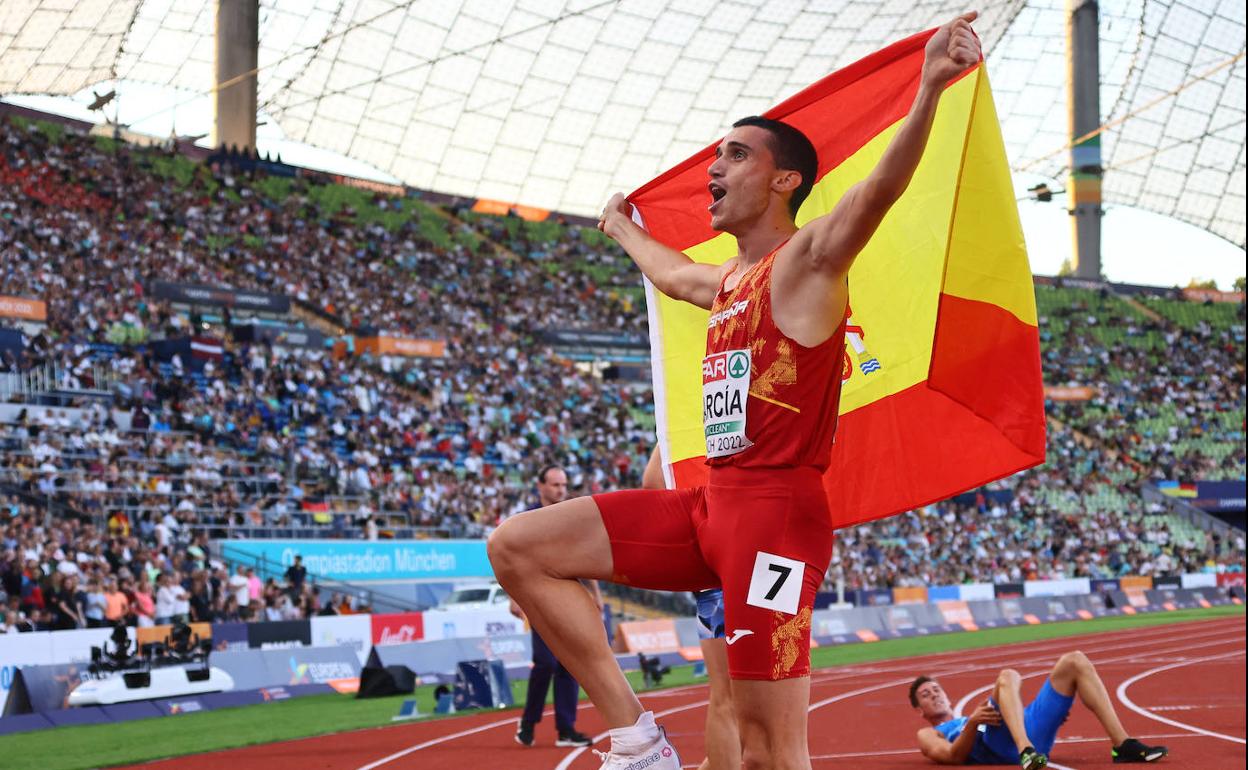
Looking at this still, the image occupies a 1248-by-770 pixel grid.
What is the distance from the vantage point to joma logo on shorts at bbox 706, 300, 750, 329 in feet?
14.7

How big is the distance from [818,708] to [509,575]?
414 inches

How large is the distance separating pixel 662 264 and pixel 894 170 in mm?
1550

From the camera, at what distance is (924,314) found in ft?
17.9

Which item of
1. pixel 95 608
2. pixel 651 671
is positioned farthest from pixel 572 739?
pixel 95 608

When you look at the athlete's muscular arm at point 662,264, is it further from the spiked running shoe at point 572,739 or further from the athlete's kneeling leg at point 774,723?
the spiked running shoe at point 572,739

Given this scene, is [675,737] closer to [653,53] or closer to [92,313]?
[92,313]

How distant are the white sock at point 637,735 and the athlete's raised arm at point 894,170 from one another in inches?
56.4

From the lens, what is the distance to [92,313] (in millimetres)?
28656

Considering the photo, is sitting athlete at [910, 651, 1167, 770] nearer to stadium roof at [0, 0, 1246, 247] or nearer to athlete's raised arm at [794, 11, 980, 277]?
athlete's raised arm at [794, 11, 980, 277]

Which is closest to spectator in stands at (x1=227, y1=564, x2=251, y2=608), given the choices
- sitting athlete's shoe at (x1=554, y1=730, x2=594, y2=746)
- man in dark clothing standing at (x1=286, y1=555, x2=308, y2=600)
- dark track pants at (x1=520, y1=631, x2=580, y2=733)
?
man in dark clothing standing at (x1=286, y1=555, x2=308, y2=600)

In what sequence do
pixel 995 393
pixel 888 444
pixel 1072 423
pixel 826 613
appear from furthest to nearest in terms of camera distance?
pixel 1072 423, pixel 826 613, pixel 888 444, pixel 995 393

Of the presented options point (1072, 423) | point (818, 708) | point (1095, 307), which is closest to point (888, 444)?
point (818, 708)

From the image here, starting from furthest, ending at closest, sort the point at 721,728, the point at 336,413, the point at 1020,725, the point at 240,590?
the point at 336,413
the point at 240,590
the point at 1020,725
the point at 721,728

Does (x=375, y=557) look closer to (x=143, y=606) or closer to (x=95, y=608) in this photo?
(x=143, y=606)
